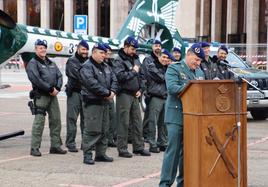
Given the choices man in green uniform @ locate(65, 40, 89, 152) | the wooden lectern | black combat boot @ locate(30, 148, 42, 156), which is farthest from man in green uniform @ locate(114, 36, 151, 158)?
the wooden lectern

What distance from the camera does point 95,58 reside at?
941cm

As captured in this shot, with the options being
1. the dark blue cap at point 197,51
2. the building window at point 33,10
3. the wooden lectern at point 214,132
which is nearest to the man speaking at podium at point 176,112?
the dark blue cap at point 197,51

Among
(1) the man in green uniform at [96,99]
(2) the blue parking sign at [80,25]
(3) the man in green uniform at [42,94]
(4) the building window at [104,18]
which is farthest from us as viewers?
(4) the building window at [104,18]

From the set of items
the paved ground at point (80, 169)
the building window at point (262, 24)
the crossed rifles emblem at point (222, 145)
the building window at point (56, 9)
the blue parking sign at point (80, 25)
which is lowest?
the paved ground at point (80, 169)

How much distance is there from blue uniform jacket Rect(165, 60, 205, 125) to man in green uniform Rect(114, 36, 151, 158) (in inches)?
123

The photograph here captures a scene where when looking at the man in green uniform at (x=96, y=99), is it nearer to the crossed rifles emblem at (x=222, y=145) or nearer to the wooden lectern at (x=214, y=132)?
the wooden lectern at (x=214, y=132)

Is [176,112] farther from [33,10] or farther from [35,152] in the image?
[33,10]

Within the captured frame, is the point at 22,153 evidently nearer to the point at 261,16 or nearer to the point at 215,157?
the point at 215,157

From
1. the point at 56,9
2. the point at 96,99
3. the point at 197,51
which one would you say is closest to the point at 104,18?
the point at 56,9

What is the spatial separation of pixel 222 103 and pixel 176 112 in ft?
2.43

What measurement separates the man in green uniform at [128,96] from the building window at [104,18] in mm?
49234

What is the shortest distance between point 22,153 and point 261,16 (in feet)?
130

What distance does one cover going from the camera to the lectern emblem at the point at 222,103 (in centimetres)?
614

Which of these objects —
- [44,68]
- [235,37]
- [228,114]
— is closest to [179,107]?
[228,114]
